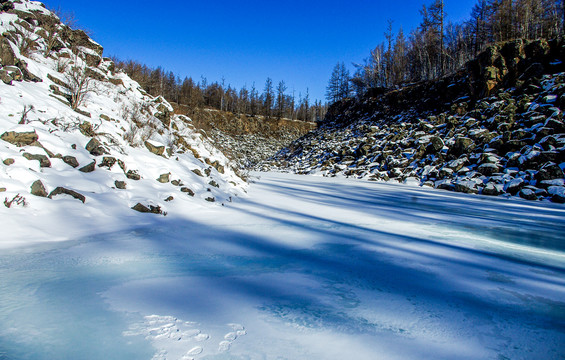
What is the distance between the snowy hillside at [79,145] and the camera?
4.05 metres

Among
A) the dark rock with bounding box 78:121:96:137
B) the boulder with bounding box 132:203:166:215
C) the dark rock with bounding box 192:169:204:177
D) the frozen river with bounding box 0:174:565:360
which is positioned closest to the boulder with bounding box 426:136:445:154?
the frozen river with bounding box 0:174:565:360

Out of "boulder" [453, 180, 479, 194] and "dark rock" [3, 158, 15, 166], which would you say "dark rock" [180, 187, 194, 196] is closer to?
"dark rock" [3, 158, 15, 166]

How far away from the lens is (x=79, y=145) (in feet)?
18.2

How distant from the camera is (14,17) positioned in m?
7.50

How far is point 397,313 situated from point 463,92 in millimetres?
25046

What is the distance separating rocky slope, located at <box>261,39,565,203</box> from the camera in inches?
430

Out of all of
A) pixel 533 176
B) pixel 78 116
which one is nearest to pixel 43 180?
pixel 78 116

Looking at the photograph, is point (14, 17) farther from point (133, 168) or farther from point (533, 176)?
point (533, 176)

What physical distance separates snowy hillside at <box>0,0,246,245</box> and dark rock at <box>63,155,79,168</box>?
0.01 meters

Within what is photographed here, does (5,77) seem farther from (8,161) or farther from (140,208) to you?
(140,208)

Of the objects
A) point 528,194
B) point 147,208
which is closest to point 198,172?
point 147,208

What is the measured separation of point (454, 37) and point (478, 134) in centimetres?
3502

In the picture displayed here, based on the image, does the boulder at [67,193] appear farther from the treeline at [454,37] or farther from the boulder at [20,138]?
the treeline at [454,37]

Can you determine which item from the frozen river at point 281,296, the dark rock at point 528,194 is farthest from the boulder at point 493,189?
the frozen river at point 281,296
